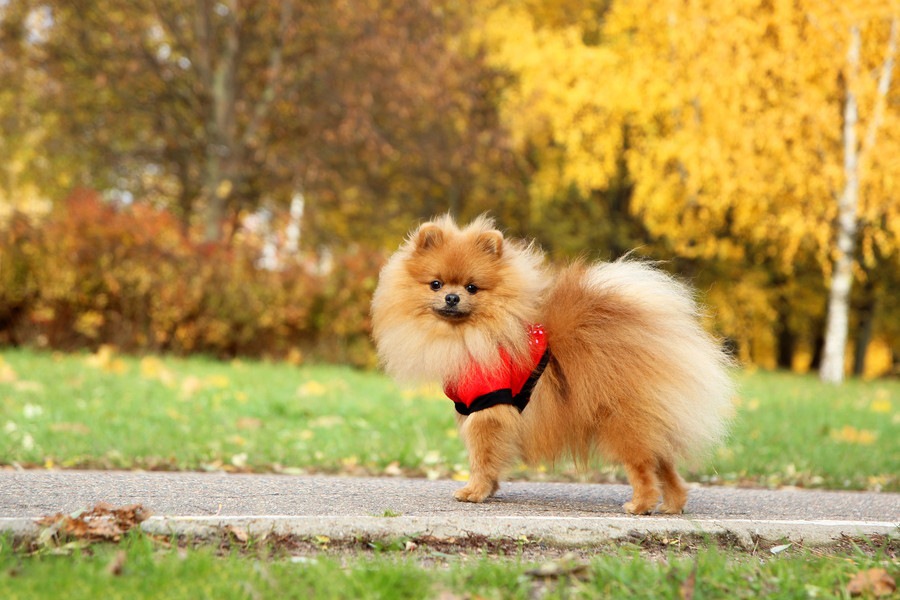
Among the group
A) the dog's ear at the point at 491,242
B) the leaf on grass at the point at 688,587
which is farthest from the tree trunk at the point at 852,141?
the leaf on grass at the point at 688,587

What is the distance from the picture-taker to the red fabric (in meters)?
4.66

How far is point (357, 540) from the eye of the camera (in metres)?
3.81

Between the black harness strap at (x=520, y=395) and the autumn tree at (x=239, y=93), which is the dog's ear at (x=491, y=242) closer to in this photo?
the black harness strap at (x=520, y=395)

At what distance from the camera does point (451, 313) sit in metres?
4.66

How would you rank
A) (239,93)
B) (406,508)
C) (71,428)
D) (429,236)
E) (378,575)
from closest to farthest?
(378,575) < (406,508) < (429,236) < (71,428) < (239,93)

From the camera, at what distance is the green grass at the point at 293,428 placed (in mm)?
6781

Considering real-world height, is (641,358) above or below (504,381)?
above

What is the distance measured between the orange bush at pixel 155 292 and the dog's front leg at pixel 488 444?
Answer: 32.1ft

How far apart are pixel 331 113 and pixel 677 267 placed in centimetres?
1014

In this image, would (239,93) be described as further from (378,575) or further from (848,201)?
(378,575)

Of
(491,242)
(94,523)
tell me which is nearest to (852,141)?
(491,242)

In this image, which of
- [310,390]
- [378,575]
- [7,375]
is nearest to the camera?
[378,575]

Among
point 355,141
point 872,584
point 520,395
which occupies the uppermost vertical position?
point 355,141

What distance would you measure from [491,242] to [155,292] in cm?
993
